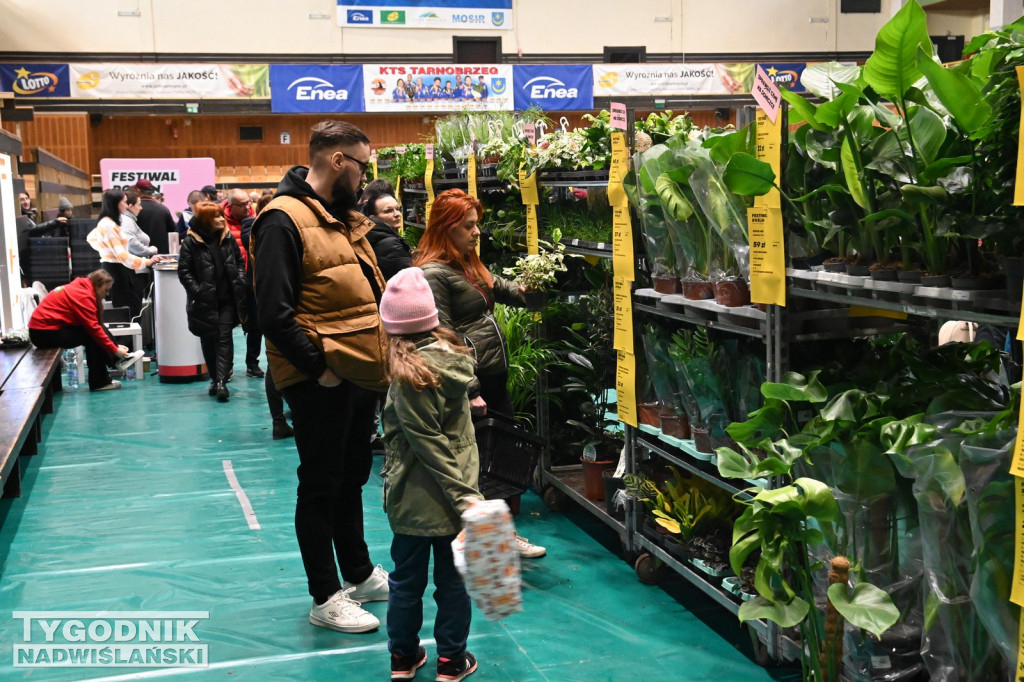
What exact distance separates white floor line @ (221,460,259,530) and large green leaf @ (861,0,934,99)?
11.5 ft

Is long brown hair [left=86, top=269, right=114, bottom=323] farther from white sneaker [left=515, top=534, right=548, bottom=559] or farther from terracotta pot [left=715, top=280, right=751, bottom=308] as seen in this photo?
terracotta pot [left=715, top=280, right=751, bottom=308]

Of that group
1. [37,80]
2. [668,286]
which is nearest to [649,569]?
[668,286]

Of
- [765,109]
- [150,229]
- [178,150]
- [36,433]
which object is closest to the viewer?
[765,109]

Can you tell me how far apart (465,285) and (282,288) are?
1.00 m

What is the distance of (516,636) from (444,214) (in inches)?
63.1

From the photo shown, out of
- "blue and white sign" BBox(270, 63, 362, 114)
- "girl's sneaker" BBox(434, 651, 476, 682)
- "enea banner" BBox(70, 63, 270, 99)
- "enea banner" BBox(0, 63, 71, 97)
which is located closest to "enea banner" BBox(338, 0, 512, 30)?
"blue and white sign" BBox(270, 63, 362, 114)

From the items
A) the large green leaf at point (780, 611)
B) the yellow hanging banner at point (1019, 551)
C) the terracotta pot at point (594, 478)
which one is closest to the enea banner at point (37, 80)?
the terracotta pot at point (594, 478)

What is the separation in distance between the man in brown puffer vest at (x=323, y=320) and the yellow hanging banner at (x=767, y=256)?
4.14ft

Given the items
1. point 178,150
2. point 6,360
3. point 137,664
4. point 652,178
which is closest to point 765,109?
point 652,178

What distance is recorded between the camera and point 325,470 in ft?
11.2

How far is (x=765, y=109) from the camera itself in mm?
2721

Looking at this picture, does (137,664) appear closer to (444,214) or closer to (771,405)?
(444,214)

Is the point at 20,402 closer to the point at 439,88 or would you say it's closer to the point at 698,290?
the point at 698,290

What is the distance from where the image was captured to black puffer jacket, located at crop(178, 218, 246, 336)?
758 centimetres
